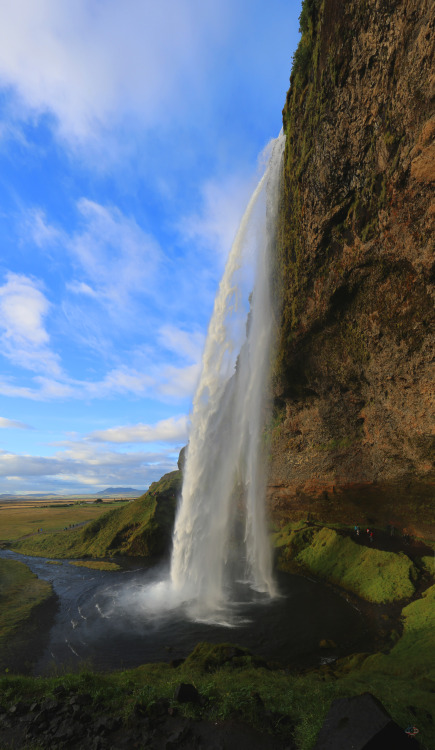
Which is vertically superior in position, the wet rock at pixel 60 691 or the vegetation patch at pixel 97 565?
the wet rock at pixel 60 691

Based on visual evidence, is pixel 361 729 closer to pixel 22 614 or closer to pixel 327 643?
pixel 327 643

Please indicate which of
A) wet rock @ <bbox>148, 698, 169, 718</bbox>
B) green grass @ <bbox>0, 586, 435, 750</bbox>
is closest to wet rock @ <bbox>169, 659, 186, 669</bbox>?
green grass @ <bbox>0, 586, 435, 750</bbox>

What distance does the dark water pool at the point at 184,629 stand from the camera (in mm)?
14234

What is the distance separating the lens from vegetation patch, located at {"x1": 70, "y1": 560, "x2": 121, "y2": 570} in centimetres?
3216

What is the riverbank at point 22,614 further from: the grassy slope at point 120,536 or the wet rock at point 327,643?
the wet rock at point 327,643

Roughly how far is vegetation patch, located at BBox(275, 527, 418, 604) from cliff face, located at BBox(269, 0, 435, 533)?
3.16 meters

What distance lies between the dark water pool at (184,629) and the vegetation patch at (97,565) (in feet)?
24.7

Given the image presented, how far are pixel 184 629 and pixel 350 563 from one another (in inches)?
522

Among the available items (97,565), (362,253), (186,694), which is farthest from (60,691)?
(97,565)

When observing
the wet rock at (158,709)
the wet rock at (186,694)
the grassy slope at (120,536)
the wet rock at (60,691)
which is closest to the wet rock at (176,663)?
the wet rock at (60,691)

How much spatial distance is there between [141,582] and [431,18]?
117 feet

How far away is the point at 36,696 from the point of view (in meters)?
8.78

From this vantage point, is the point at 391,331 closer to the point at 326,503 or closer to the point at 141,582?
the point at 326,503

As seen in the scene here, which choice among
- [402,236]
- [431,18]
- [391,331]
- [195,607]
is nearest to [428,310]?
[391,331]
